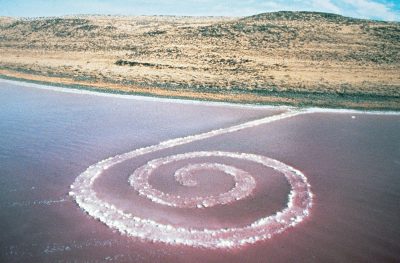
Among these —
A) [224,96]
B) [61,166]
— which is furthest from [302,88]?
[61,166]

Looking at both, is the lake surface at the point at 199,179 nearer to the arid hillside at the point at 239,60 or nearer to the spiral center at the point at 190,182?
the spiral center at the point at 190,182

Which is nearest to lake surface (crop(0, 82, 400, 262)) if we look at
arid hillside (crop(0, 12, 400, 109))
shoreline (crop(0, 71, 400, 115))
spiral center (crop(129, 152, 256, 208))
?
spiral center (crop(129, 152, 256, 208))

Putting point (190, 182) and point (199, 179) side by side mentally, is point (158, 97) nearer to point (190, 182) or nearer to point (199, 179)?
point (199, 179)

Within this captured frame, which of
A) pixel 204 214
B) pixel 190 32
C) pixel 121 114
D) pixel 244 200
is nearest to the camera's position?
pixel 204 214

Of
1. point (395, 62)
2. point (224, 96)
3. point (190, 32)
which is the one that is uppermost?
point (190, 32)

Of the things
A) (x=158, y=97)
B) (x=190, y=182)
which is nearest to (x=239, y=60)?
(x=158, y=97)

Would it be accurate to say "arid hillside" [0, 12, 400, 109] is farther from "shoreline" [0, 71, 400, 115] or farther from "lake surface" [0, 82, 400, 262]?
"lake surface" [0, 82, 400, 262]

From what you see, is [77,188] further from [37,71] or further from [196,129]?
[37,71]

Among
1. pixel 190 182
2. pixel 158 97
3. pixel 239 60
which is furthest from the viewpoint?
pixel 239 60

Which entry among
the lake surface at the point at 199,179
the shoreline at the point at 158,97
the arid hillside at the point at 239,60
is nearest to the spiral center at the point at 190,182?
the lake surface at the point at 199,179
